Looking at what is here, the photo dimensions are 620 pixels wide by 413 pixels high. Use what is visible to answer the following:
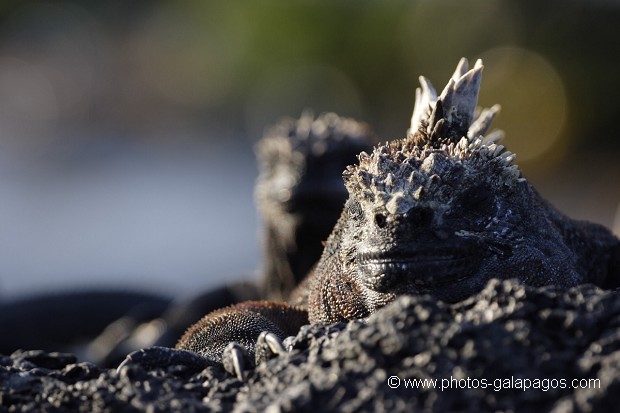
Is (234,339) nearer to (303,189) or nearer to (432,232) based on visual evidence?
(432,232)

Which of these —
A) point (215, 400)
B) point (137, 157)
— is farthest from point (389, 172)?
point (137, 157)

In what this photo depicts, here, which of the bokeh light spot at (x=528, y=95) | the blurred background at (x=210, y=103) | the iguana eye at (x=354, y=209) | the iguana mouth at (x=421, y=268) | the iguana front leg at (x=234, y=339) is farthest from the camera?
the bokeh light spot at (x=528, y=95)

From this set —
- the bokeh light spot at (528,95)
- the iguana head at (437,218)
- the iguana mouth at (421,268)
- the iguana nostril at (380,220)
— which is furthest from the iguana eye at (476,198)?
the bokeh light spot at (528,95)

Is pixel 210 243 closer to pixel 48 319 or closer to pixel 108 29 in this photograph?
pixel 48 319

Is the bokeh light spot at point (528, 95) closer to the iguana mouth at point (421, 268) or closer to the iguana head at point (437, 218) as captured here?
the iguana head at point (437, 218)

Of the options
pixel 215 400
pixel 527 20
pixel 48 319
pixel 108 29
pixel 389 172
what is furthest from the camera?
pixel 108 29

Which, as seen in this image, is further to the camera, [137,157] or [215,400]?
[137,157]

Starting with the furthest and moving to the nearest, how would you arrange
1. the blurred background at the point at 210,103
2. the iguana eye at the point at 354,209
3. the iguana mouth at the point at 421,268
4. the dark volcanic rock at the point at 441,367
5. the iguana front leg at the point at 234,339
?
the blurred background at the point at 210,103
the iguana eye at the point at 354,209
the iguana mouth at the point at 421,268
the iguana front leg at the point at 234,339
the dark volcanic rock at the point at 441,367
